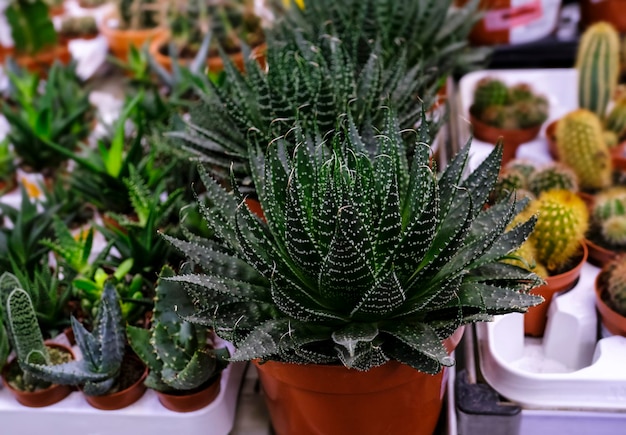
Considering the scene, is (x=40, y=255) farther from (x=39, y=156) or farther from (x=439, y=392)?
(x=439, y=392)

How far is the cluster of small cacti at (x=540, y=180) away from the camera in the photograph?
4.30 feet

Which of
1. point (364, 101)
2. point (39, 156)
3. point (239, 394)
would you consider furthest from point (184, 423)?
point (39, 156)

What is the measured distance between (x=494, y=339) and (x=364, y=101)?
48 cm

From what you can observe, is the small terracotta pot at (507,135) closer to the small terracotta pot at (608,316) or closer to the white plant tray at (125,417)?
the small terracotta pot at (608,316)

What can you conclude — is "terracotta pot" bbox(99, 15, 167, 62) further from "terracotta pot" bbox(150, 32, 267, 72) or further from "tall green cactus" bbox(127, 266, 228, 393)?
"tall green cactus" bbox(127, 266, 228, 393)

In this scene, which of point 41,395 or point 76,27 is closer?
point 41,395

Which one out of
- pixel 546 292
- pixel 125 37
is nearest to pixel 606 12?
pixel 546 292

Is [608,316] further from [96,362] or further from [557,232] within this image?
[96,362]

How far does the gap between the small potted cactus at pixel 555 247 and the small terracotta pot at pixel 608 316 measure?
Answer: 5cm

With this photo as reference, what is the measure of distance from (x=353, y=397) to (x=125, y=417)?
415mm

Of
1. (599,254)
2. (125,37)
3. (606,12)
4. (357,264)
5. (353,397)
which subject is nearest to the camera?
(357,264)

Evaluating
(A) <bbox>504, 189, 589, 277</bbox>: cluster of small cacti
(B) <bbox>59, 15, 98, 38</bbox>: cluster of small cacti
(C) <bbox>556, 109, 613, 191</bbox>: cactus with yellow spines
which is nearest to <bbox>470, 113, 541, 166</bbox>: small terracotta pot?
(C) <bbox>556, 109, 613, 191</bbox>: cactus with yellow spines

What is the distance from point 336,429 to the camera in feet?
2.93

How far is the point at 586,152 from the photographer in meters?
1.39
